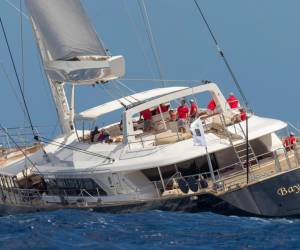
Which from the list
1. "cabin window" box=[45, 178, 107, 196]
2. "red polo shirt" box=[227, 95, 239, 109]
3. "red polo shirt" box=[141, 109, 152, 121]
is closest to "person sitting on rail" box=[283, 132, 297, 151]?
"red polo shirt" box=[227, 95, 239, 109]

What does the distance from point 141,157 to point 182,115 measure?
2.34 meters

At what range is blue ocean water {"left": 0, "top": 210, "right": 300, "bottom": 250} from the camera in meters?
21.3

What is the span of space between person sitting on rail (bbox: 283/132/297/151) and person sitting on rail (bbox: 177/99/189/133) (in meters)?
2.63

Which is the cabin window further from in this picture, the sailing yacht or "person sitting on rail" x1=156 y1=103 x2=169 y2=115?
"person sitting on rail" x1=156 y1=103 x2=169 y2=115

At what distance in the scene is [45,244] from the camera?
866 inches

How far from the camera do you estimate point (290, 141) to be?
1013 inches

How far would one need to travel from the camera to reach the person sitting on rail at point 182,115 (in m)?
26.5

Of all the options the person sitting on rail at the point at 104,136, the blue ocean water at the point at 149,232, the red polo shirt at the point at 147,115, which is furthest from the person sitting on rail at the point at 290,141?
the person sitting on rail at the point at 104,136

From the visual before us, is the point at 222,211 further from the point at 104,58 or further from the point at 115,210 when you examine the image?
the point at 104,58

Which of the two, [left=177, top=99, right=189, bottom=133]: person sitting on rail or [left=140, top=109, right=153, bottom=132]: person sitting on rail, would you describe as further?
[left=140, top=109, right=153, bottom=132]: person sitting on rail

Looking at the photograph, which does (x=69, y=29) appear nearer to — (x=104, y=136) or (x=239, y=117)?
(x=104, y=136)

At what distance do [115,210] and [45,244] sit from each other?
374 centimetres

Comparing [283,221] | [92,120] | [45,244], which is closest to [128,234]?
[45,244]

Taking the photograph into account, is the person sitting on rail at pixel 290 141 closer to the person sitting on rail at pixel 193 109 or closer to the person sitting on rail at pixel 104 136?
the person sitting on rail at pixel 193 109
